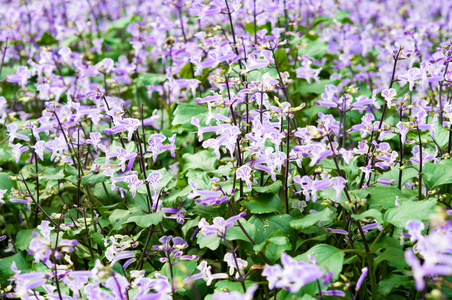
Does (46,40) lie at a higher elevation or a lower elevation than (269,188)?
higher

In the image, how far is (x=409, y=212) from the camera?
185 centimetres

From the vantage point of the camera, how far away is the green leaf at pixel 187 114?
104 inches

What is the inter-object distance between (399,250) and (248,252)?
0.67m

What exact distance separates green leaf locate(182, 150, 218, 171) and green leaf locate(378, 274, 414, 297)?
116cm

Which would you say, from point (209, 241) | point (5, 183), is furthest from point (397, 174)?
point (5, 183)

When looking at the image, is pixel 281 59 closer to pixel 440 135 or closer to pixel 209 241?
pixel 440 135

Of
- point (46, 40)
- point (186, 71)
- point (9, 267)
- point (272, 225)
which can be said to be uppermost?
point (46, 40)

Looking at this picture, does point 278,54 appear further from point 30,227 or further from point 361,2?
point 361,2

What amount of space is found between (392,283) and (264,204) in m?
0.69

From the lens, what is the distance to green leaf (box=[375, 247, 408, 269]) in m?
1.92

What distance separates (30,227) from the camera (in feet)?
10.4

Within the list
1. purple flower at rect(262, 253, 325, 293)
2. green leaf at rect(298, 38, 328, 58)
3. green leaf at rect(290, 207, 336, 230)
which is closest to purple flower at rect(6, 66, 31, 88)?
green leaf at rect(298, 38, 328, 58)

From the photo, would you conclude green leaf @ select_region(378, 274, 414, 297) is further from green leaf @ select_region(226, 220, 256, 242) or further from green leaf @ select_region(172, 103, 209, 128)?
green leaf @ select_region(172, 103, 209, 128)

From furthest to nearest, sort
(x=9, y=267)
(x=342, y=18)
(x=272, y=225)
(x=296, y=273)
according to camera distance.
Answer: (x=342, y=18) < (x=9, y=267) < (x=272, y=225) < (x=296, y=273)
